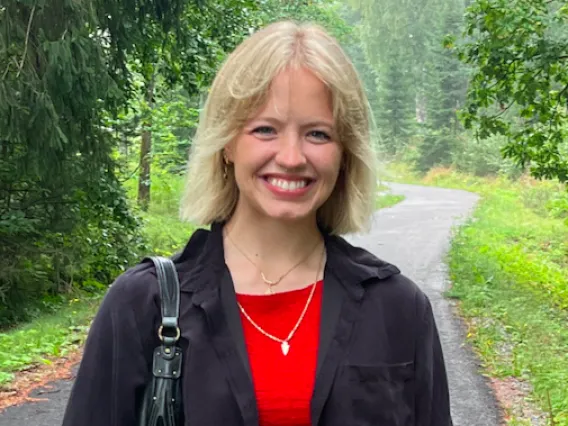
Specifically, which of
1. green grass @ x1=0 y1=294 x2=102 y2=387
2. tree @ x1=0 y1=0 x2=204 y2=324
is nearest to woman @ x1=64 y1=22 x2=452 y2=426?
green grass @ x1=0 y1=294 x2=102 y2=387

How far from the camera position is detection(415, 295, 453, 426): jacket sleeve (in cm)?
185

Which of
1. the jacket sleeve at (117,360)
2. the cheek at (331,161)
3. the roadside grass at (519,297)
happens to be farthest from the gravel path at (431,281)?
the jacket sleeve at (117,360)

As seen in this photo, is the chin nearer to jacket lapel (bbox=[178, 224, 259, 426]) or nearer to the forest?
jacket lapel (bbox=[178, 224, 259, 426])

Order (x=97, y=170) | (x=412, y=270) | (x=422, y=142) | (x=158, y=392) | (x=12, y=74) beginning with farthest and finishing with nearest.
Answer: (x=422, y=142)
(x=412, y=270)
(x=97, y=170)
(x=12, y=74)
(x=158, y=392)

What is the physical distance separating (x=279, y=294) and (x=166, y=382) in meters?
0.35

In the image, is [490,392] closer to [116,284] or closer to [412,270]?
[116,284]

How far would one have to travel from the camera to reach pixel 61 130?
8117 millimetres

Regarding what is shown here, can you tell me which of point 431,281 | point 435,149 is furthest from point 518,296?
point 435,149

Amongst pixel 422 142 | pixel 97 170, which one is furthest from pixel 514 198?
pixel 97 170

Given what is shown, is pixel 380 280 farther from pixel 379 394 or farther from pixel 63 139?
pixel 63 139

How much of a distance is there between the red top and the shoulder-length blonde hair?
0.89ft

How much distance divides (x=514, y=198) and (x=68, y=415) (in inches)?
1228

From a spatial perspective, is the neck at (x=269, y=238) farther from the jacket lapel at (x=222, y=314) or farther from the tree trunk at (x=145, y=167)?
the tree trunk at (x=145, y=167)

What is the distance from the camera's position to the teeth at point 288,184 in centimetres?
183
